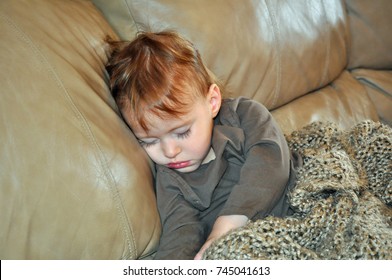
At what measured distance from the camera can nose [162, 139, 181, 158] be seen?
3.80 feet

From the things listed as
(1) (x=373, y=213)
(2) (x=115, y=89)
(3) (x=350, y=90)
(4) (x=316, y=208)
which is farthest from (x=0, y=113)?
(3) (x=350, y=90)

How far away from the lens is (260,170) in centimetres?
117

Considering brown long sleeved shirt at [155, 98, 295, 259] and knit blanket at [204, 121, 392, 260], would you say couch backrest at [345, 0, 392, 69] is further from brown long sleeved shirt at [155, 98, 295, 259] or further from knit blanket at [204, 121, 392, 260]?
brown long sleeved shirt at [155, 98, 295, 259]

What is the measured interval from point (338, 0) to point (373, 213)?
998 millimetres

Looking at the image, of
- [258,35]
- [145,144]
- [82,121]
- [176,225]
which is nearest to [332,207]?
[176,225]

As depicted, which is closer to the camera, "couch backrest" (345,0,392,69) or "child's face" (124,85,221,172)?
"child's face" (124,85,221,172)

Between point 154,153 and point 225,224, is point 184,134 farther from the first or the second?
point 225,224

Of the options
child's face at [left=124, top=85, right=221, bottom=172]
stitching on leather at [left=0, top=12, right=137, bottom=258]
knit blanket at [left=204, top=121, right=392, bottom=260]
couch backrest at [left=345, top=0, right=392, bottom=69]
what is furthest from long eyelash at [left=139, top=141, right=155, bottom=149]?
couch backrest at [left=345, top=0, right=392, bottom=69]

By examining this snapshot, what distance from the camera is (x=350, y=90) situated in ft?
6.10

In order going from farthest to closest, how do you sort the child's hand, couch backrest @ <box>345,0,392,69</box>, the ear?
couch backrest @ <box>345,0,392,69</box>
the ear
the child's hand

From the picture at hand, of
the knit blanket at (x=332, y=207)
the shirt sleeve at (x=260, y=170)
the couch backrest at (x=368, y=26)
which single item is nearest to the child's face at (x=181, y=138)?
the shirt sleeve at (x=260, y=170)

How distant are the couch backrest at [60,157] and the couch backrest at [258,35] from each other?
28 centimetres

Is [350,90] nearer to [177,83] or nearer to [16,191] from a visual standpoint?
[177,83]

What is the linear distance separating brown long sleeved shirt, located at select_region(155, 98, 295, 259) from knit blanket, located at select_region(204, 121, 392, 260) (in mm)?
63
